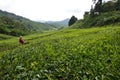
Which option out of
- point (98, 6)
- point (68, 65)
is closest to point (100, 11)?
point (98, 6)

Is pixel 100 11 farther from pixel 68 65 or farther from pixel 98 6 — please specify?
pixel 68 65

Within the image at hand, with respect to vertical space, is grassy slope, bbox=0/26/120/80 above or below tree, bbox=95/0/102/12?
below

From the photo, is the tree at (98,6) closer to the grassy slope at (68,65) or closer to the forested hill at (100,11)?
the forested hill at (100,11)

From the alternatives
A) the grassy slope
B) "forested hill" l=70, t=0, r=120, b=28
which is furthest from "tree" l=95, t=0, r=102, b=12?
the grassy slope

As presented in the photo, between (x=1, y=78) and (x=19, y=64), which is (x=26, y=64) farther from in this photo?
(x=1, y=78)

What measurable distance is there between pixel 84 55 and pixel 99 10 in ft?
342

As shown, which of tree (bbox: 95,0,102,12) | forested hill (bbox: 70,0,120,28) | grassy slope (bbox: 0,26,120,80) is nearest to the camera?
grassy slope (bbox: 0,26,120,80)

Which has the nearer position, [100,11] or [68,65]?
[68,65]

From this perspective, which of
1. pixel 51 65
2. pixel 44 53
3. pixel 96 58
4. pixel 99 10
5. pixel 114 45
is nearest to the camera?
pixel 51 65

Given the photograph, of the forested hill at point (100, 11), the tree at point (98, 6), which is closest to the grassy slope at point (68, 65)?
the forested hill at point (100, 11)

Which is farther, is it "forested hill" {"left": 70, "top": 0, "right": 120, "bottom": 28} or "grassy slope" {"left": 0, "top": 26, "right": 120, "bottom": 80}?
"forested hill" {"left": 70, "top": 0, "right": 120, "bottom": 28}

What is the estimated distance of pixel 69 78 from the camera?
17.1 meters

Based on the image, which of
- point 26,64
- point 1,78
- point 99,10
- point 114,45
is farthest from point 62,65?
point 99,10

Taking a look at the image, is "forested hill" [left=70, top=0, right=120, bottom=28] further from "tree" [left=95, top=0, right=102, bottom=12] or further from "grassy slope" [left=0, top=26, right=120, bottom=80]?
"grassy slope" [left=0, top=26, right=120, bottom=80]
